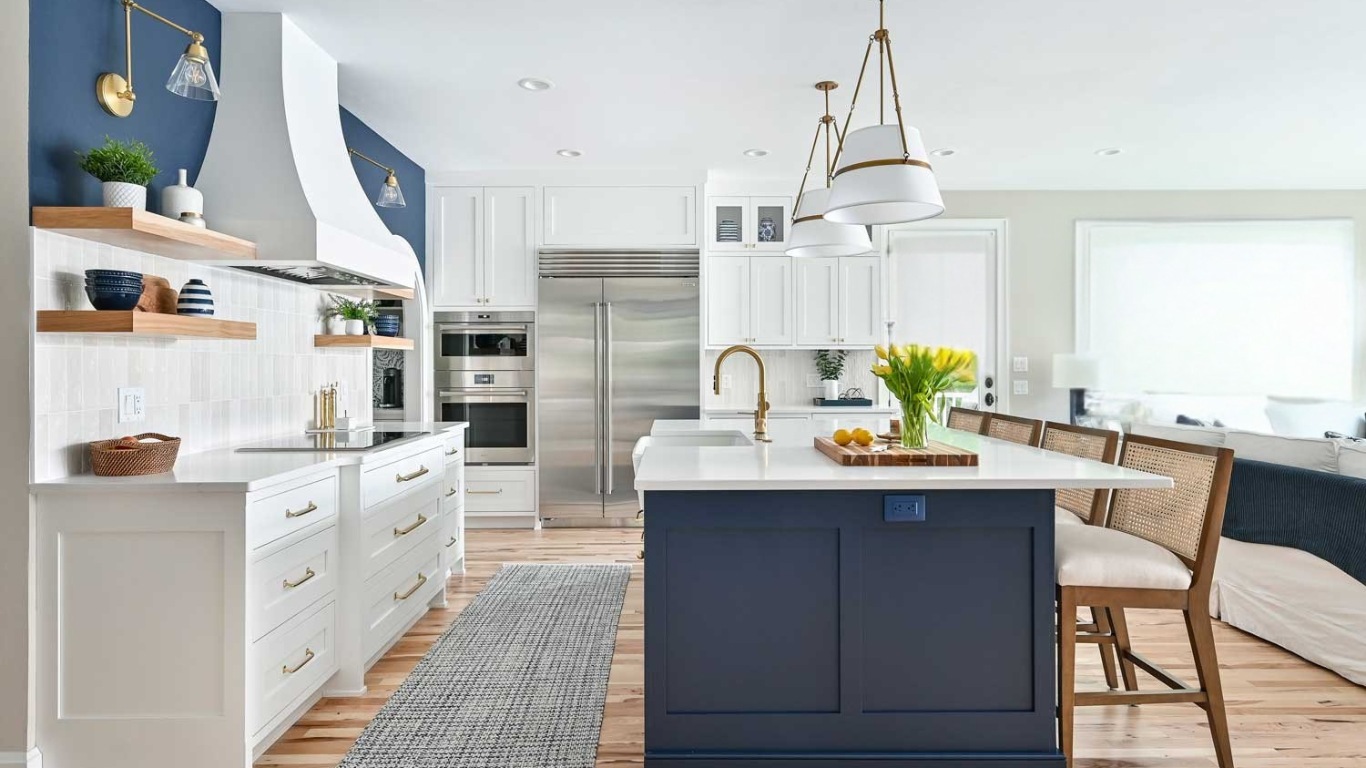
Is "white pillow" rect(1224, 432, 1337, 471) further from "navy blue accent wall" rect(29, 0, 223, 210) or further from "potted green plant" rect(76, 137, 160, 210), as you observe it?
"navy blue accent wall" rect(29, 0, 223, 210)

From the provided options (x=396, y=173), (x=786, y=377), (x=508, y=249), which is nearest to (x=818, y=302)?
(x=786, y=377)

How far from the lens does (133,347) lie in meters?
2.38

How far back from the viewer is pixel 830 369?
18.9ft

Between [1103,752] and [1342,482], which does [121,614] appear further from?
[1342,482]

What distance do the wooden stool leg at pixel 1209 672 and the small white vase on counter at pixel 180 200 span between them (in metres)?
3.31

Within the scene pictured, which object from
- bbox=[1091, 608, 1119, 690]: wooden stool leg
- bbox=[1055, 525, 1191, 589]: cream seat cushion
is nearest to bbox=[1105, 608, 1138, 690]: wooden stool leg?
bbox=[1091, 608, 1119, 690]: wooden stool leg

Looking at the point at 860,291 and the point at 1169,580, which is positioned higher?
the point at 860,291

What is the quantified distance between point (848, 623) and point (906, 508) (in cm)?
35

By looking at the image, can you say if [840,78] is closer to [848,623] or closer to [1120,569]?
[1120,569]

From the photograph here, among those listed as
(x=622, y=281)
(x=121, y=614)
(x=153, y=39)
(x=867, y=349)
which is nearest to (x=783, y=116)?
(x=622, y=281)

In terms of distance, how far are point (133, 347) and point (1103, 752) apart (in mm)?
3279

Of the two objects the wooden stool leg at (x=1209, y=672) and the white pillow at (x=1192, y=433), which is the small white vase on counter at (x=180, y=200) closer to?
the wooden stool leg at (x=1209, y=672)

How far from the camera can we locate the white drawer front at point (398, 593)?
9.12ft

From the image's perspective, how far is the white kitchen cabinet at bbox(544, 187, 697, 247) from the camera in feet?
17.5
